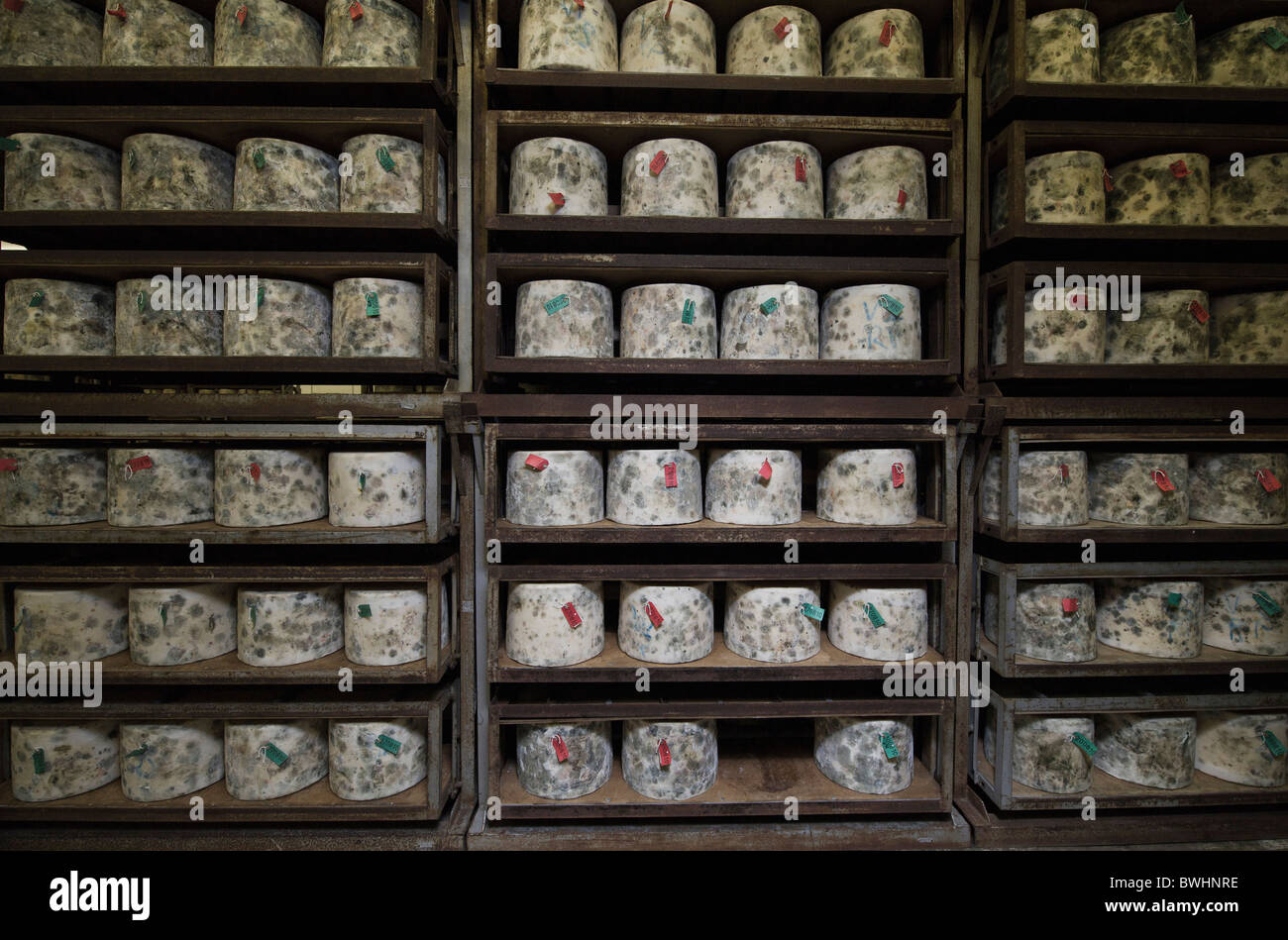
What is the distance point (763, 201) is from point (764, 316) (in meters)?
0.39

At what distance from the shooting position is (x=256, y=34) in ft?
5.91

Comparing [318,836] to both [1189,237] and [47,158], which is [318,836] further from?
[1189,237]

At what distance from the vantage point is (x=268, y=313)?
5.96 ft

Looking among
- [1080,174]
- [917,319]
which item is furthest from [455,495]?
[1080,174]

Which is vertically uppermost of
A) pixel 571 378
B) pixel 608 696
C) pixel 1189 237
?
pixel 1189 237

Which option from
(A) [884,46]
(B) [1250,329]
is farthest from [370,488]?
(B) [1250,329]

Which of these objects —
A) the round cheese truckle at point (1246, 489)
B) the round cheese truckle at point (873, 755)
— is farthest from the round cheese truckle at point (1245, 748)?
the round cheese truckle at point (873, 755)

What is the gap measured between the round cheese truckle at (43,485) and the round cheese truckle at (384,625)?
3.12 feet

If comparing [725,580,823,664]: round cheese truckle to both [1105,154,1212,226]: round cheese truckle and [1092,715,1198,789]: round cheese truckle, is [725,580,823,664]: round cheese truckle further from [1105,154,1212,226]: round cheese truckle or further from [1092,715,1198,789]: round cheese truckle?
[1105,154,1212,226]: round cheese truckle

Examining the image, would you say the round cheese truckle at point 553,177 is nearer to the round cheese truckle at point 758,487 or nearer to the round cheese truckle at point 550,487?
the round cheese truckle at point 550,487

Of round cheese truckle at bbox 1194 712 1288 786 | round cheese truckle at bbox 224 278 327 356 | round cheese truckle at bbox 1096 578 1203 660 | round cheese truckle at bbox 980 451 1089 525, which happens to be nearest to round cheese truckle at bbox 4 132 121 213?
round cheese truckle at bbox 224 278 327 356

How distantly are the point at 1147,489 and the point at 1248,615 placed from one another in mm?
600

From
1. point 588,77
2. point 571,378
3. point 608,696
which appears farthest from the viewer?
point 571,378

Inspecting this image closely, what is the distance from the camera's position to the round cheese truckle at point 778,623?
5.98ft
